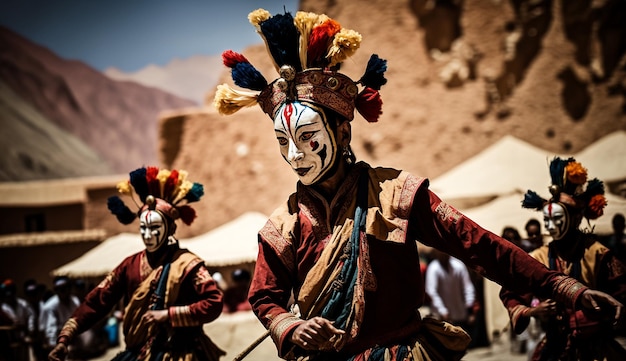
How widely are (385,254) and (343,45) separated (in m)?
0.99

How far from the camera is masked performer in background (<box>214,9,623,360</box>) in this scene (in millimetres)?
3477

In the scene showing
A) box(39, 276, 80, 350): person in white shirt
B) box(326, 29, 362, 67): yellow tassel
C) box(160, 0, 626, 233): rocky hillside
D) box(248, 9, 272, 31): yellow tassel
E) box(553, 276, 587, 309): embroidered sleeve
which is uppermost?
box(160, 0, 626, 233): rocky hillside

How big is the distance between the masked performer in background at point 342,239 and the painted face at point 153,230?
1.67 meters

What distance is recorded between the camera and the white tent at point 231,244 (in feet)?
36.6

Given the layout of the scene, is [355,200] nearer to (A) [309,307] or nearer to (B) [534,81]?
(A) [309,307]

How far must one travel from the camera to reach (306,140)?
147 inches

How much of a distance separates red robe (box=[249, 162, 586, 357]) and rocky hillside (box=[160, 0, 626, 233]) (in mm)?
15393

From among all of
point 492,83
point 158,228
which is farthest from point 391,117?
point 158,228

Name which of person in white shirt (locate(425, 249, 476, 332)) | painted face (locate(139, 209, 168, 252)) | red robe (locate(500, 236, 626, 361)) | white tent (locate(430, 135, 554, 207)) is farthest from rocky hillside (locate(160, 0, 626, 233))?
red robe (locate(500, 236, 626, 361))

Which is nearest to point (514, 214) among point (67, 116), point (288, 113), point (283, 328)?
point (288, 113)

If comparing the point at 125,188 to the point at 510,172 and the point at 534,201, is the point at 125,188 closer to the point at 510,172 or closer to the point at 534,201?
the point at 534,201

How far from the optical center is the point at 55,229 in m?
23.8

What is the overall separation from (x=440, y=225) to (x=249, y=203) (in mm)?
17623

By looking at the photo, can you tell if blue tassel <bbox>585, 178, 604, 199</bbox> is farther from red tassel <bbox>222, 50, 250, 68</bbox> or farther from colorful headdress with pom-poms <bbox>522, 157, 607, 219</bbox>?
red tassel <bbox>222, 50, 250, 68</bbox>
